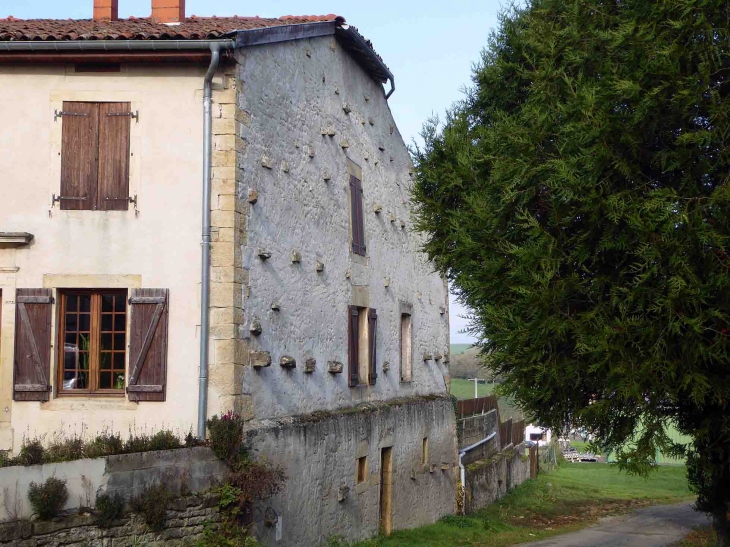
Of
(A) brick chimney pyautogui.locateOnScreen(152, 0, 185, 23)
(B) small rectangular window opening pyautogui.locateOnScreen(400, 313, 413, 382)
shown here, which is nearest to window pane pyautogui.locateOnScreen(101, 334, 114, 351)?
(A) brick chimney pyautogui.locateOnScreen(152, 0, 185, 23)

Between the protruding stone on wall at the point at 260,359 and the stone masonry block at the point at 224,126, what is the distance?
9.38 feet

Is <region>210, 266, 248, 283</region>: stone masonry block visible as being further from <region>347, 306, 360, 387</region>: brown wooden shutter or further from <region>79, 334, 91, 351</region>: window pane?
<region>347, 306, 360, 387</region>: brown wooden shutter

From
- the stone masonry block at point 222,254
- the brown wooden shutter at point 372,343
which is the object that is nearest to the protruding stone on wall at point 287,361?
the stone masonry block at point 222,254

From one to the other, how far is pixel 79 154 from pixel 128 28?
6.36ft

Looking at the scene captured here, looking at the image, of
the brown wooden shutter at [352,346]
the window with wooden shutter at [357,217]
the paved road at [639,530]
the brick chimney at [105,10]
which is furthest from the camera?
the paved road at [639,530]

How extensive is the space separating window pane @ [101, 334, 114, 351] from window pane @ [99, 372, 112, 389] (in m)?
0.31

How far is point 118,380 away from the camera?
35.6ft

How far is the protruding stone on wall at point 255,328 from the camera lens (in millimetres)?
11352

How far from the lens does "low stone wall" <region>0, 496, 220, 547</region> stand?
823 cm

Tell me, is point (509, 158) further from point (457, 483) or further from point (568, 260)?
point (457, 483)

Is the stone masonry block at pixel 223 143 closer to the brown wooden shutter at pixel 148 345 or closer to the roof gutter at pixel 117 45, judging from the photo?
the roof gutter at pixel 117 45

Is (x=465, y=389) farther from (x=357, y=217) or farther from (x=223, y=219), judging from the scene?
(x=223, y=219)

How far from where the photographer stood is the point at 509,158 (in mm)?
11086

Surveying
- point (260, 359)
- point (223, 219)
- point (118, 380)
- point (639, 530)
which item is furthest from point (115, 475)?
point (639, 530)
